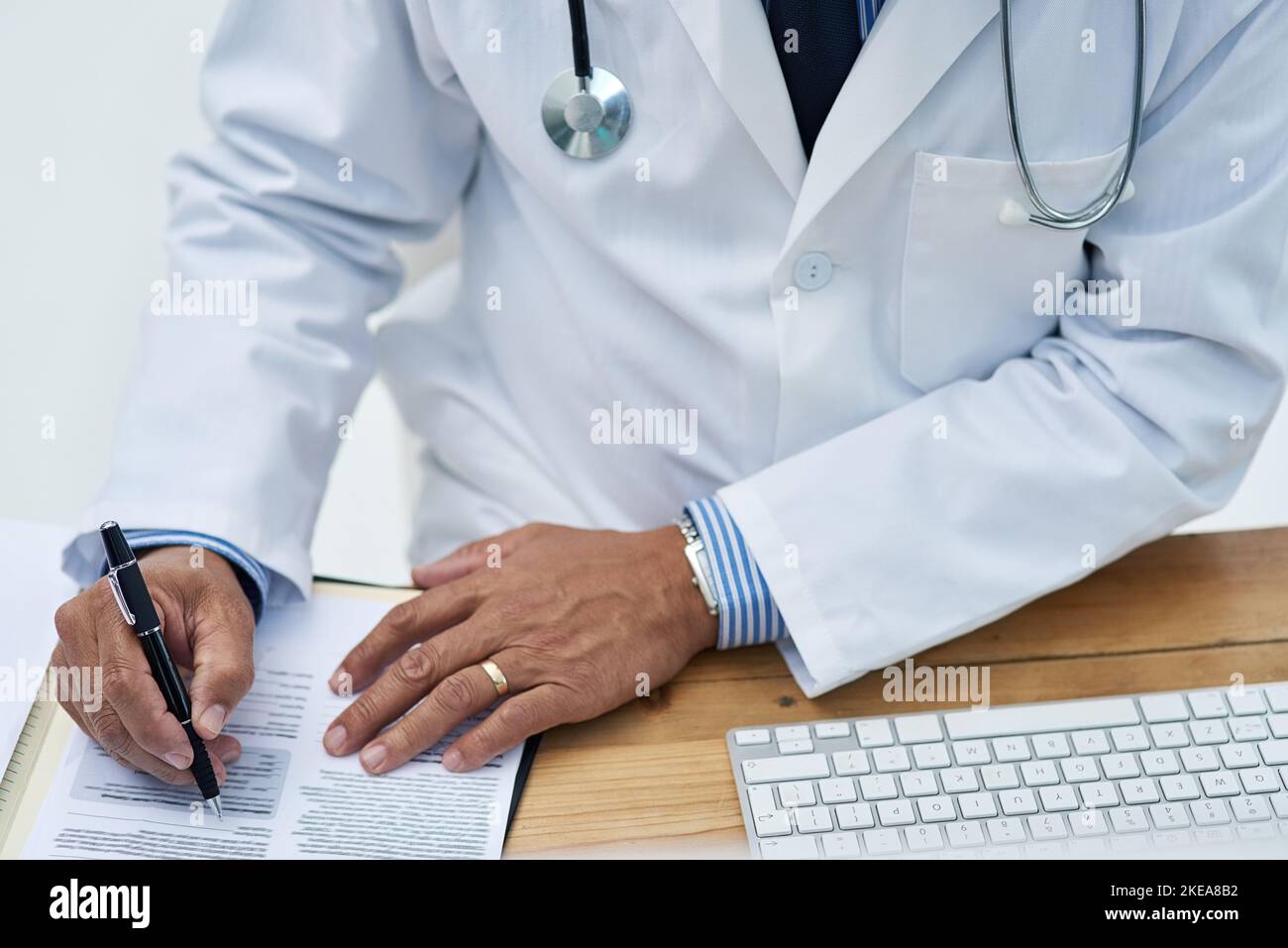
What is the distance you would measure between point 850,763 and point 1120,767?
0.19 metres

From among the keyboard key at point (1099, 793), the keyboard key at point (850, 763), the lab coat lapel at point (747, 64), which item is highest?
the lab coat lapel at point (747, 64)

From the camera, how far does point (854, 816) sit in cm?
79

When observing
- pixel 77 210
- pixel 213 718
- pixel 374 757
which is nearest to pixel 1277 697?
pixel 374 757

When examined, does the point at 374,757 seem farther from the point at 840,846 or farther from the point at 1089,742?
the point at 1089,742

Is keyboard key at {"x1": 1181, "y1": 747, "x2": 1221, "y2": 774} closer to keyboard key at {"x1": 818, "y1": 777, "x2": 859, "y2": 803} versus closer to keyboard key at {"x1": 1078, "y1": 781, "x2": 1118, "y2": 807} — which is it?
keyboard key at {"x1": 1078, "y1": 781, "x2": 1118, "y2": 807}

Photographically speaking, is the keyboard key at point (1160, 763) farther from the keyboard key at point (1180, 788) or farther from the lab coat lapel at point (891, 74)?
the lab coat lapel at point (891, 74)

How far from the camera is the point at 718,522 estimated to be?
0.98 metres

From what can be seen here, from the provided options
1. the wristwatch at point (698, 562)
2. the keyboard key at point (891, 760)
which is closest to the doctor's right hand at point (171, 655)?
the wristwatch at point (698, 562)

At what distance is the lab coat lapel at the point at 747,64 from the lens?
2.96 ft

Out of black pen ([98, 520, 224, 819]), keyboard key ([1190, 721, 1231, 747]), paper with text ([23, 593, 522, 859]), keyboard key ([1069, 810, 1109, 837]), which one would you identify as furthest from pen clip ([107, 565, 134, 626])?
keyboard key ([1190, 721, 1231, 747])

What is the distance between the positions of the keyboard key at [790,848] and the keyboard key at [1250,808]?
0.97 ft
